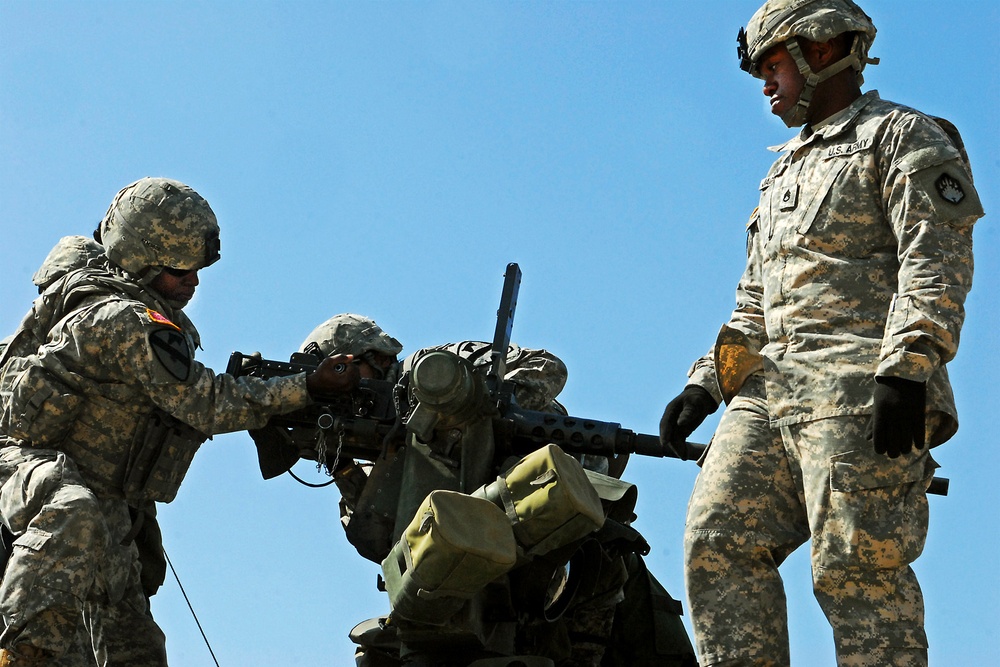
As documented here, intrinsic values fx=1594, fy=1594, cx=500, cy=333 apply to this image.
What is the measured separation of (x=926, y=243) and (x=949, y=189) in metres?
0.26

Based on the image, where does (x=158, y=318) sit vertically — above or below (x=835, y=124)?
above

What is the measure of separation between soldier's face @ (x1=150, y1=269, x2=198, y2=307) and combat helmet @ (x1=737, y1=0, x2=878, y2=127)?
418cm

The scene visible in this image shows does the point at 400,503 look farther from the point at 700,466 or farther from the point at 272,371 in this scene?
the point at 700,466

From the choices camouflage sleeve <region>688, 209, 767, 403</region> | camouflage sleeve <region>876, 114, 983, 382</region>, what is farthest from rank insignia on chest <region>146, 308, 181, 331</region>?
camouflage sleeve <region>876, 114, 983, 382</region>

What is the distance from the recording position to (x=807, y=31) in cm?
655

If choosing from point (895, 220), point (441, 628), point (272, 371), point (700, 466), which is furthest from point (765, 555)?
point (272, 371)

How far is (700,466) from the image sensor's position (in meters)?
6.48

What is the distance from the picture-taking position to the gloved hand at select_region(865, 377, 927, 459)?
565 centimetres

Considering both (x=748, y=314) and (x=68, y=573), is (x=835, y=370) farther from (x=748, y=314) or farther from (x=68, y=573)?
(x=68, y=573)

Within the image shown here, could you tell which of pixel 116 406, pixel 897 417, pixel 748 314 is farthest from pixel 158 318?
pixel 897 417

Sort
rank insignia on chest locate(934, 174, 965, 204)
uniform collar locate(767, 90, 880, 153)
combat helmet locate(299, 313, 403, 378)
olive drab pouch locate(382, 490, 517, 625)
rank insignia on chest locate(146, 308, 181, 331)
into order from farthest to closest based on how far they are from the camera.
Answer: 1. combat helmet locate(299, 313, 403, 378)
2. rank insignia on chest locate(146, 308, 181, 331)
3. olive drab pouch locate(382, 490, 517, 625)
4. uniform collar locate(767, 90, 880, 153)
5. rank insignia on chest locate(934, 174, 965, 204)

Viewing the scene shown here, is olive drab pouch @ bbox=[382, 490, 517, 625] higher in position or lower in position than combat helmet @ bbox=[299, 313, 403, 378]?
lower

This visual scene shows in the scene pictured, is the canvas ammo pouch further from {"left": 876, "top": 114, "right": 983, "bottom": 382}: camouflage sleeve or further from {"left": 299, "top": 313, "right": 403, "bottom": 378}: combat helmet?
{"left": 876, "top": 114, "right": 983, "bottom": 382}: camouflage sleeve

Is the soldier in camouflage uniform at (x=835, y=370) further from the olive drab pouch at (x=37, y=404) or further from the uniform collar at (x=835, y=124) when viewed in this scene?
the olive drab pouch at (x=37, y=404)
